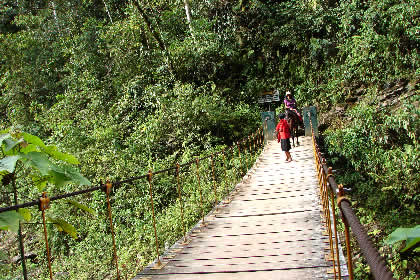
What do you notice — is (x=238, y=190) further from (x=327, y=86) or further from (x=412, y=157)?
(x=327, y=86)

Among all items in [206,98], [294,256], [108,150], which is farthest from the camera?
[206,98]

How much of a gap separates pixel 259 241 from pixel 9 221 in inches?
134

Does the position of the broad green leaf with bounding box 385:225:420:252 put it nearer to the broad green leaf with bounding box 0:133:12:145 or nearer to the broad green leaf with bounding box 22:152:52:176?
the broad green leaf with bounding box 22:152:52:176

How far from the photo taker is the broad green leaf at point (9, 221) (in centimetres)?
140

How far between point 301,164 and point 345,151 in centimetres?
258

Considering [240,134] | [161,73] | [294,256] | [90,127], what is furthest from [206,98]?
[294,256]

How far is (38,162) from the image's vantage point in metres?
1.50

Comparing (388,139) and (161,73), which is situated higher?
(161,73)

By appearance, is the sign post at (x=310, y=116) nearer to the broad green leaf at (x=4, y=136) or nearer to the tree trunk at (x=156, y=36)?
the tree trunk at (x=156, y=36)

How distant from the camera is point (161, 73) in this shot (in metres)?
16.0

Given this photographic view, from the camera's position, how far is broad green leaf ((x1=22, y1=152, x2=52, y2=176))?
1.48 meters

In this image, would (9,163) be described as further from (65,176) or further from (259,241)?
(259,241)

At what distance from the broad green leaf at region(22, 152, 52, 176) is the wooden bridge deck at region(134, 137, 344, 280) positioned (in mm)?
2388

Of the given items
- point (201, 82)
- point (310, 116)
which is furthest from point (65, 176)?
point (201, 82)
